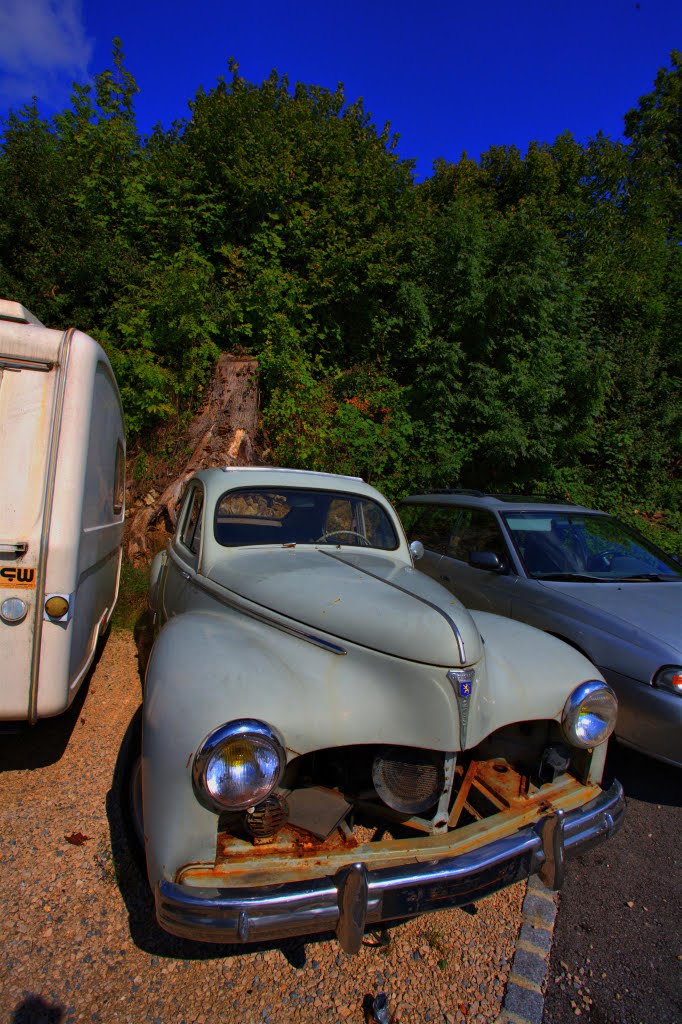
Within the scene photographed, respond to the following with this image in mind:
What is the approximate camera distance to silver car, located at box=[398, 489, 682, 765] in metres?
3.30

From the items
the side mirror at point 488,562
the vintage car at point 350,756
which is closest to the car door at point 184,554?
the vintage car at point 350,756

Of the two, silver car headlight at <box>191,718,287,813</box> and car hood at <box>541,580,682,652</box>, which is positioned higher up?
car hood at <box>541,580,682,652</box>

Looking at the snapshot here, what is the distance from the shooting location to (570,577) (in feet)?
14.8

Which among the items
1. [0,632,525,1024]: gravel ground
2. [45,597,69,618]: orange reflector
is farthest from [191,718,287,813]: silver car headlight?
[45,597,69,618]: orange reflector

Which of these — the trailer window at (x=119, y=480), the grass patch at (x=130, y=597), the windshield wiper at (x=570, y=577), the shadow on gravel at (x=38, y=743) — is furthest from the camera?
the grass patch at (x=130, y=597)

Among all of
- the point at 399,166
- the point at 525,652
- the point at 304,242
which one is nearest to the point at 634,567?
the point at 525,652

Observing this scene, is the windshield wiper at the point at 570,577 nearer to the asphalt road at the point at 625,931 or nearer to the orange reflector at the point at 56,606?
the asphalt road at the point at 625,931

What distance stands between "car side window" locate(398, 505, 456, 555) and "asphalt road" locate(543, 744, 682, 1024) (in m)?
3.03

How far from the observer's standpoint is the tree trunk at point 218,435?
302 inches

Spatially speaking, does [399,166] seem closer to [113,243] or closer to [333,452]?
[113,243]

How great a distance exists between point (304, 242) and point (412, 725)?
11.2 meters

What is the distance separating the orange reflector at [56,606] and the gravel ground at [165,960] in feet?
3.43

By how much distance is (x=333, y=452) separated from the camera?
8.84 m

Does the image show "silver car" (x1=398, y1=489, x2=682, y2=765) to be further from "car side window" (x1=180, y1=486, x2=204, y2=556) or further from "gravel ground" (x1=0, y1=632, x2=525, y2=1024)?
"car side window" (x1=180, y1=486, x2=204, y2=556)
